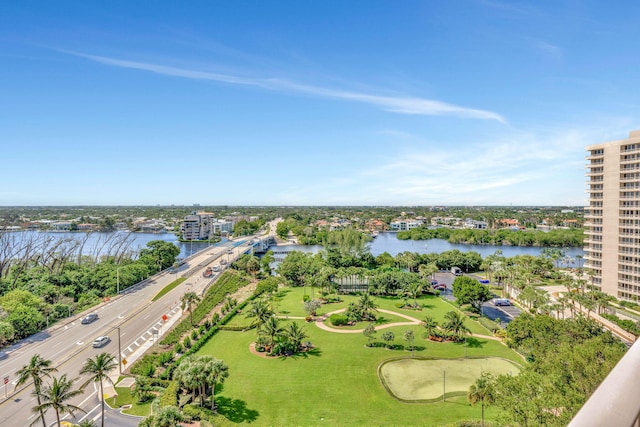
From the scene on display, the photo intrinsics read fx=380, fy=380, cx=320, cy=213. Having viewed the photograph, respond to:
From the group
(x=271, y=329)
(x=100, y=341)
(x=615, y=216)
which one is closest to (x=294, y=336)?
(x=271, y=329)

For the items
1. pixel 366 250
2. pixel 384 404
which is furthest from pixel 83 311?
pixel 366 250

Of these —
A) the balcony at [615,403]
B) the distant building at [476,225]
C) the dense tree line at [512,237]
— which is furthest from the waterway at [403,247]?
the balcony at [615,403]

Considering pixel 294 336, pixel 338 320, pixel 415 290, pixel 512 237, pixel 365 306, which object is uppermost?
pixel 512 237

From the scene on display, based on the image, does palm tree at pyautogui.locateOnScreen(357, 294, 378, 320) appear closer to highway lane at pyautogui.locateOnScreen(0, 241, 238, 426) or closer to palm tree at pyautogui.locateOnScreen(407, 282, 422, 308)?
palm tree at pyautogui.locateOnScreen(407, 282, 422, 308)

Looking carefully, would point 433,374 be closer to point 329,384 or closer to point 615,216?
point 329,384

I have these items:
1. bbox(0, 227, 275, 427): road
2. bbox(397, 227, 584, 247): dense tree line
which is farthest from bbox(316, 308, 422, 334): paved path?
bbox(397, 227, 584, 247): dense tree line
